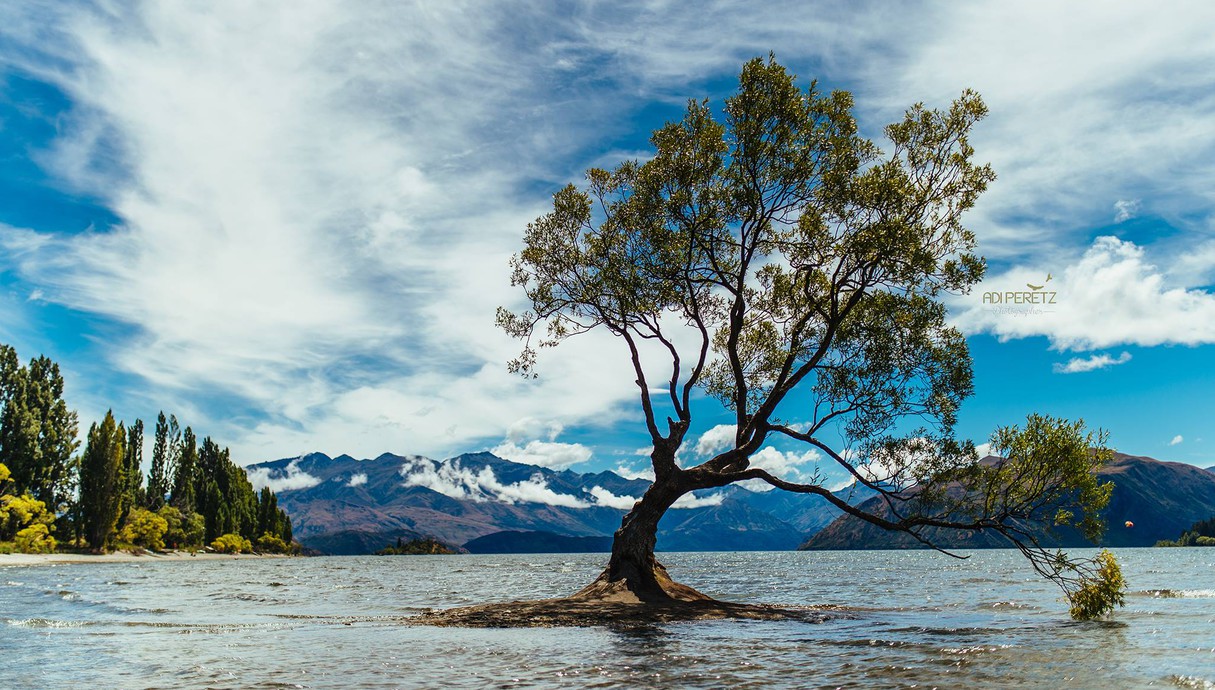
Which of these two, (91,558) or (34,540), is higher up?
(34,540)

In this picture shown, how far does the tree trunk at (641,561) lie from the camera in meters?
31.1

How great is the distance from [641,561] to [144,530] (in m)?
149

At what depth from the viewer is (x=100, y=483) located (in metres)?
126

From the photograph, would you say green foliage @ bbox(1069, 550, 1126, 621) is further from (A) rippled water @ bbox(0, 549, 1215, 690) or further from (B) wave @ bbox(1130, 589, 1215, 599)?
(B) wave @ bbox(1130, 589, 1215, 599)

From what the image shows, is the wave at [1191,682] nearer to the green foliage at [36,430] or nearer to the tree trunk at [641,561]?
the tree trunk at [641,561]

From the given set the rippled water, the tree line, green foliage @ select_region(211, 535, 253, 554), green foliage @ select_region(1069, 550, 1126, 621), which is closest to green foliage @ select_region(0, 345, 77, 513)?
the tree line

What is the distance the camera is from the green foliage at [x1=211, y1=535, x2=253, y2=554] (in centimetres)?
17350

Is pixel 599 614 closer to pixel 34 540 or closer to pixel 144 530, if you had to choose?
pixel 34 540

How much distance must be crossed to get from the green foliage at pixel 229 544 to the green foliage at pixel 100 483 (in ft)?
148

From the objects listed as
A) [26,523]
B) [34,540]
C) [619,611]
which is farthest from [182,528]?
[619,611]

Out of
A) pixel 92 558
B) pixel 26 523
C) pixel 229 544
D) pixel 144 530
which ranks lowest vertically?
pixel 229 544

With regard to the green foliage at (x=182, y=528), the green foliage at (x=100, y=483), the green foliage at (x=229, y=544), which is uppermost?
the green foliage at (x=100, y=483)

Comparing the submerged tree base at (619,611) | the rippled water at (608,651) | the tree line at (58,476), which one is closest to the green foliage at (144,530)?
the tree line at (58,476)

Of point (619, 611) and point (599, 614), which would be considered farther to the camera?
point (619, 611)
